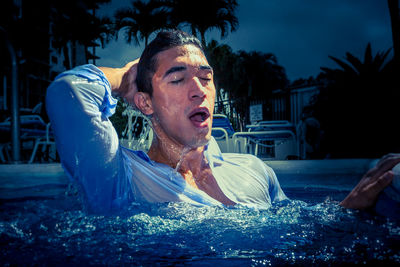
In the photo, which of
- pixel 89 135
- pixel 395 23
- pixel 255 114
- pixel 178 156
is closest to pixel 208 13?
pixel 255 114

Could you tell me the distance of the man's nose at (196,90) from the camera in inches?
61.2

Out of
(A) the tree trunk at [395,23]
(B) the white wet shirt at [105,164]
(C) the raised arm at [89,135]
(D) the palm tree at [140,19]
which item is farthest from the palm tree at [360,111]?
(C) the raised arm at [89,135]

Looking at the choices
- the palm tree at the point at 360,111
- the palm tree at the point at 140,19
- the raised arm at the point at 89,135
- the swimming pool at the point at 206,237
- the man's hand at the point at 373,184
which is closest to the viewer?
the swimming pool at the point at 206,237

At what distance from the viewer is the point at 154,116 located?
1.71 m

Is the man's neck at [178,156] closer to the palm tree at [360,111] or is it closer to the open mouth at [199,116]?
the open mouth at [199,116]

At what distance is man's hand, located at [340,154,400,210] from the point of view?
1482mm

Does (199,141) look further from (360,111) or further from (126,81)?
(360,111)

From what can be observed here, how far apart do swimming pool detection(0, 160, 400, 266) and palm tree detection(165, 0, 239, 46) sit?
1391 mm

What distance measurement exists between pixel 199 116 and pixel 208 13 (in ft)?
4.38

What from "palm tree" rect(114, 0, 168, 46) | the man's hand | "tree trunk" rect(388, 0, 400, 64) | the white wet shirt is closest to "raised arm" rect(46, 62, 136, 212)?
the white wet shirt

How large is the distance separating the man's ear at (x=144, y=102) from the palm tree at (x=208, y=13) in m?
0.94

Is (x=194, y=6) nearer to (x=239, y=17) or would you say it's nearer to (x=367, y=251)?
(x=239, y=17)

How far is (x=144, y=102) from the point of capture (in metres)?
1.70

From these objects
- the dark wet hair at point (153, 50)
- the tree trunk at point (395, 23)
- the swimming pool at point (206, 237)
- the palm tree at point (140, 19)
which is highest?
the tree trunk at point (395, 23)
